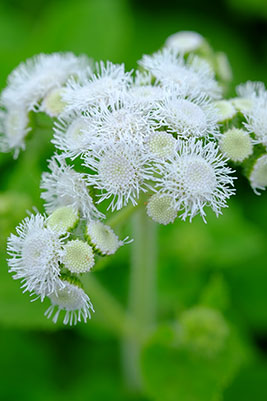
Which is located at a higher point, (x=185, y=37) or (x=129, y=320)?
(x=185, y=37)

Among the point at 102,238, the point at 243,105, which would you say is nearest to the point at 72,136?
the point at 102,238

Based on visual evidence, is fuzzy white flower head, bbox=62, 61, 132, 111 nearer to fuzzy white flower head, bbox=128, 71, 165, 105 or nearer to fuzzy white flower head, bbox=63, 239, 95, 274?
fuzzy white flower head, bbox=128, 71, 165, 105

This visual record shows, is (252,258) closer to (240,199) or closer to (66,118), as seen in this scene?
(240,199)

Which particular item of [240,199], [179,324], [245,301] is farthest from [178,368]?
[240,199]

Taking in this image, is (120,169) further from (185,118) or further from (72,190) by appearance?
(185,118)

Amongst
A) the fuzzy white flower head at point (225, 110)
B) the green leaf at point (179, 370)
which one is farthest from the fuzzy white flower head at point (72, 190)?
the green leaf at point (179, 370)

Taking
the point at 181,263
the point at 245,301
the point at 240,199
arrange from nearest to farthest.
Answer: the point at 181,263
the point at 245,301
the point at 240,199

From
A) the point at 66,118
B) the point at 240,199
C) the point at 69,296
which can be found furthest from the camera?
the point at 240,199
